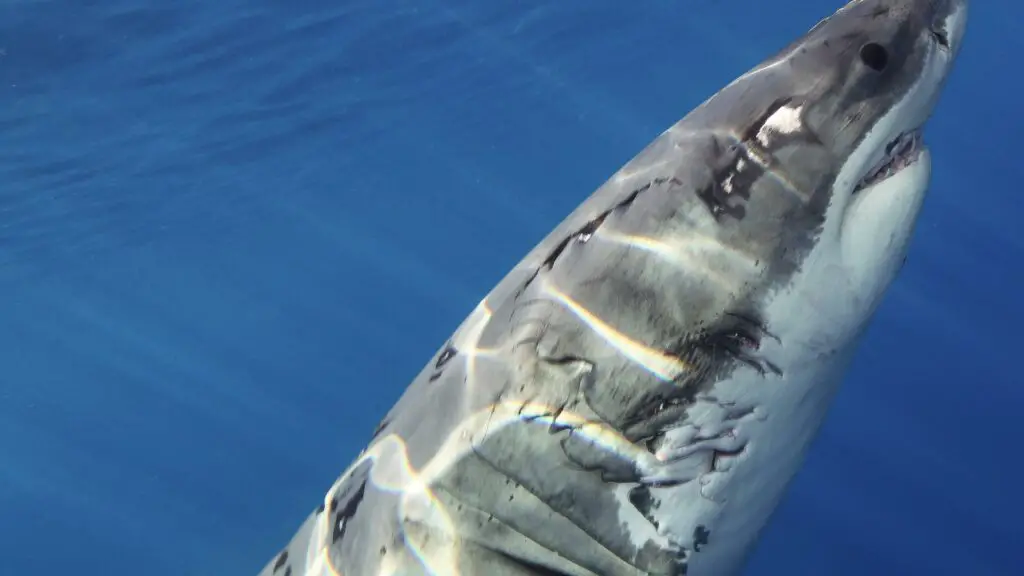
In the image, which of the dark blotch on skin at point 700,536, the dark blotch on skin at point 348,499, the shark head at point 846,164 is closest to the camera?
Answer: the shark head at point 846,164

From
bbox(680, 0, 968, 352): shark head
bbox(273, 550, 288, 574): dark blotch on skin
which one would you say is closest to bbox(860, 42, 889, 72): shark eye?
bbox(680, 0, 968, 352): shark head

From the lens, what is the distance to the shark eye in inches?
73.9

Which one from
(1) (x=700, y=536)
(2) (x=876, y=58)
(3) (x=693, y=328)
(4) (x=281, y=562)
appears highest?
(2) (x=876, y=58)

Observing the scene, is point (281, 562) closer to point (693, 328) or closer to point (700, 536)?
point (700, 536)

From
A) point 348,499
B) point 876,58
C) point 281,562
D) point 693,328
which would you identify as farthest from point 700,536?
point 281,562

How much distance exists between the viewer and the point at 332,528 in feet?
8.56

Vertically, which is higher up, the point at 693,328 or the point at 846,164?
the point at 846,164

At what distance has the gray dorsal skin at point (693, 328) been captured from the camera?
74.0 inches

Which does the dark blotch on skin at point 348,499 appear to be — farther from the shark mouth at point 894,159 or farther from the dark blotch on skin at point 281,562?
the shark mouth at point 894,159

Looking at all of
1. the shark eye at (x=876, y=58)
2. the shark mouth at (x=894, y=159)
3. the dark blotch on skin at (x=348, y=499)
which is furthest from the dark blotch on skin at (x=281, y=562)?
the shark eye at (x=876, y=58)

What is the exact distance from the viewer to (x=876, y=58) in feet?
6.18

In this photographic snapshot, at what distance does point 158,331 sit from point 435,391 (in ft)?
212

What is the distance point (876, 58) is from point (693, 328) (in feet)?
2.41

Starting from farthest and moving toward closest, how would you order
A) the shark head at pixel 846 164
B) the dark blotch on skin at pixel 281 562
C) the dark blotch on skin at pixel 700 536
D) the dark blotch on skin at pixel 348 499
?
the dark blotch on skin at pixel 281 562
the dark blotch on skin at pixel 348 499
the dark blotch on skin at pixel 700 536
the shark head at pixel 846 164
